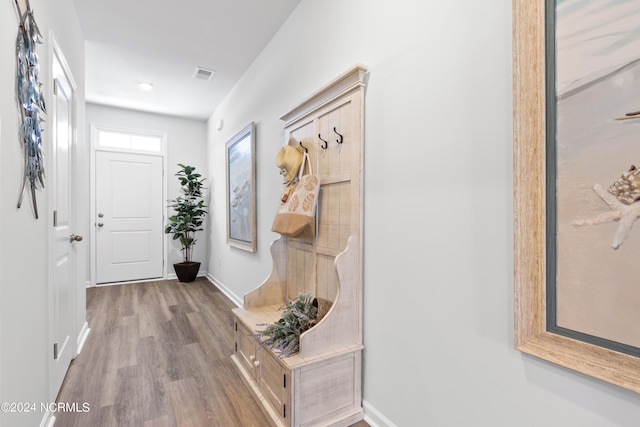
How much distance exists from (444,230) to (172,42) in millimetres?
2959

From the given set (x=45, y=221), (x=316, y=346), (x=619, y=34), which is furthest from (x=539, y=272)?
(x=45, y=221)

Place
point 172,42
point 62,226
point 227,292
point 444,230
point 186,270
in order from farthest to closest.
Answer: point 186,270, point 227,292, point 172,42, point 62,226, point 444,230

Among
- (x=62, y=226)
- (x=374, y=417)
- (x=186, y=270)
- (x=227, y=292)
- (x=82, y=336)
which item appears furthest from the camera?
(x=186, y=270)

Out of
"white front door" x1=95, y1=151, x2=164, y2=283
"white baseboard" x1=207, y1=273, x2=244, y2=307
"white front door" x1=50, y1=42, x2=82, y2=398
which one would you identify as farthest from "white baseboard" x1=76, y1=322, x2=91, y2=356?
"white front door" x1=95, y1=151, x2=164, y2=283

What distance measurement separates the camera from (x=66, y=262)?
2047 millimetres

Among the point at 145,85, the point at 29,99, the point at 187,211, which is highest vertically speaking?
the point at 145,85

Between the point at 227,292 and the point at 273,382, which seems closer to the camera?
the point at 273,382

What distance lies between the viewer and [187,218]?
14.9 ft

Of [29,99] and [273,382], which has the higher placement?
[29,99]

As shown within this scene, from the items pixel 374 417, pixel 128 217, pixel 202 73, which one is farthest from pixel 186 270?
pixel 374 417

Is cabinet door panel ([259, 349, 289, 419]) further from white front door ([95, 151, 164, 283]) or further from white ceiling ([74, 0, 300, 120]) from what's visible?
white front door ([95, 151, 164, 283])

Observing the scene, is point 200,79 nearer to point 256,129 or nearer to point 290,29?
point 256,129

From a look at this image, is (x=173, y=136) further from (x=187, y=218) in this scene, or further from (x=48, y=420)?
(x=48, y=420)

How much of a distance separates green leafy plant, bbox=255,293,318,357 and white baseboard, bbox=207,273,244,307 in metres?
1.82
